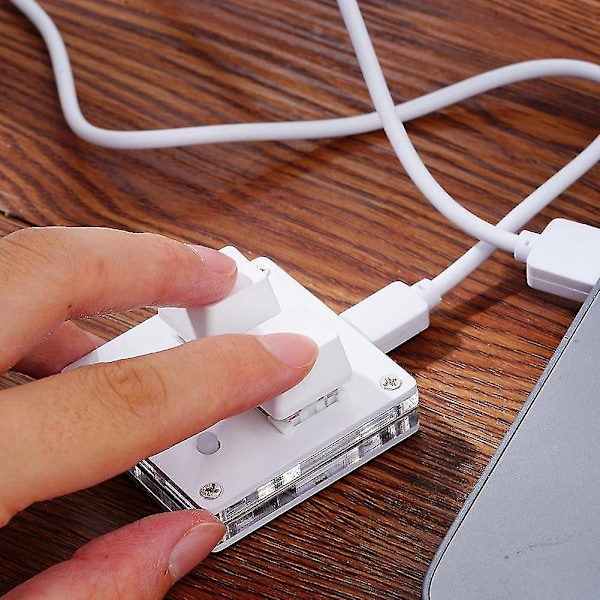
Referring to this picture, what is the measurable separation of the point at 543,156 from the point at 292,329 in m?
0.29

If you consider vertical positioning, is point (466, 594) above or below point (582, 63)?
below

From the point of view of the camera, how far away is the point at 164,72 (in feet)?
2.86

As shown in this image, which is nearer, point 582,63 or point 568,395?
point 568,395

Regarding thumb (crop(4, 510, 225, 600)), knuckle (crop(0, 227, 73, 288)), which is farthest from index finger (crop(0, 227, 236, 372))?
thumb (crop(4, 510, 225, 600))

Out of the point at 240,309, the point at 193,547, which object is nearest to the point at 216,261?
the point at 240,309

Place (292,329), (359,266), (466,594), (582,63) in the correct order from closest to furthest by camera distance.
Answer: (466,594) < (292,329) < (359,266) < (582,63)

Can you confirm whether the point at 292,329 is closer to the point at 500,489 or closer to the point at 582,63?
the point at 500,489

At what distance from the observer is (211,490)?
55 cm

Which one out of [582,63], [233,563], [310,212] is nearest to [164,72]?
[310,212]

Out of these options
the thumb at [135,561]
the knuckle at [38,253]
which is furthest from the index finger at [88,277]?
the thumb at [135,561]

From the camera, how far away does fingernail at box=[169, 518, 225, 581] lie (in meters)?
0.54

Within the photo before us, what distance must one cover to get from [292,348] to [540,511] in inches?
5.9

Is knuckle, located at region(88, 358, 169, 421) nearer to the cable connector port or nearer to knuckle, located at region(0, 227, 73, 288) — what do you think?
knuckle, located at region(0, 227, 73, 288)

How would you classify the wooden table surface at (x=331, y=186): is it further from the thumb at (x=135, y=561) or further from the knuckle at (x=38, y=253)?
the knuckle at (x=38, y=253)
